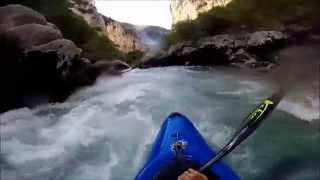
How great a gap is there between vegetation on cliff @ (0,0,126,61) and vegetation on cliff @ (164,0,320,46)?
0.37m

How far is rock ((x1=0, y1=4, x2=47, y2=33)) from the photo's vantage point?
245 centimetres

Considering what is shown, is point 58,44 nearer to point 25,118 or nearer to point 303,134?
point 25,118

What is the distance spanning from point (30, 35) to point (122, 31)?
0.50m

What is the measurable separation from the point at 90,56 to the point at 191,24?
58 centimetres

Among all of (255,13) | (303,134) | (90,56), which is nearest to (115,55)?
(90,56)

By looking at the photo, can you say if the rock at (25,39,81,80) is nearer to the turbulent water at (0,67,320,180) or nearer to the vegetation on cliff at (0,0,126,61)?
the vegetation on cliff at (0,0,126,61)

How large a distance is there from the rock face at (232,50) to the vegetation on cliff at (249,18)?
4 cm

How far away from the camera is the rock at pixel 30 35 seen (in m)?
2.42

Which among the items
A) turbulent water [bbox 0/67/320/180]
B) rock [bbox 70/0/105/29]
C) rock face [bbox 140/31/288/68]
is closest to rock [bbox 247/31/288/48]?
rock face [bbox 140/31/288/68]

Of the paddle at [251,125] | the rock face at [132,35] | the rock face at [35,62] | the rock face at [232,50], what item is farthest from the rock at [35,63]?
the paddle at [251,125]

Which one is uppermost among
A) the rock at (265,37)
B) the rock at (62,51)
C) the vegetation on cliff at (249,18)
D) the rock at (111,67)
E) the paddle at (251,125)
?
the vegetation on cliff at (249,18)

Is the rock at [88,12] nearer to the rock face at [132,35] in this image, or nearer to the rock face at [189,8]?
the rock face at [132,35]

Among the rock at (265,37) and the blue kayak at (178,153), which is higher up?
the rock at (265,37)

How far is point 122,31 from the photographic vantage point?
2430 millimetres
